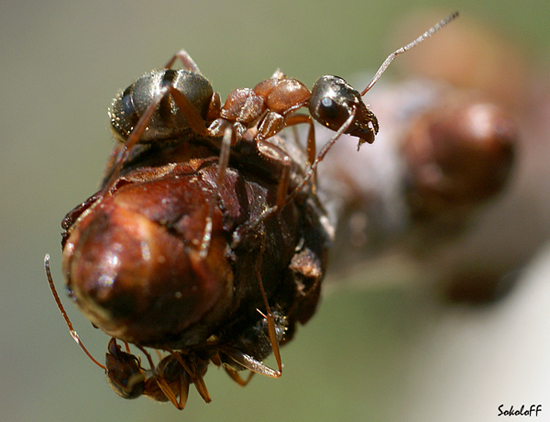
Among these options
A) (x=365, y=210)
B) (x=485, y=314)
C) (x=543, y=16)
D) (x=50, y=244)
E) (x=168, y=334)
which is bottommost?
(x=50, y=244)

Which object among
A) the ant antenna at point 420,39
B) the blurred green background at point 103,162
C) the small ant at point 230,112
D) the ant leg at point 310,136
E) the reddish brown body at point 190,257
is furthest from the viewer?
the blurred green background at point 103,162

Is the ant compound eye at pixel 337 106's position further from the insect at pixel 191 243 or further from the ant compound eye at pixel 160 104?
the ant compound eye at pixel 160 104

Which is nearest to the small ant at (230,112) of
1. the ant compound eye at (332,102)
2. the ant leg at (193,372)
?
the ant compound eye at (332,102)

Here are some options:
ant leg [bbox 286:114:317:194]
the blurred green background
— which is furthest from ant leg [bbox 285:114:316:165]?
the blurred green background

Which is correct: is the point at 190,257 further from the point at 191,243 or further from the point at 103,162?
the point at 103,162

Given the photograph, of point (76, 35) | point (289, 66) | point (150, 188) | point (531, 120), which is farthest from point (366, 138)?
point (76, 35)

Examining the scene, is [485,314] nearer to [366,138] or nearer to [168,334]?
[366,138]

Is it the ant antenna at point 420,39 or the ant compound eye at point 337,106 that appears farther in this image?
the ant antenna at point 420,39
